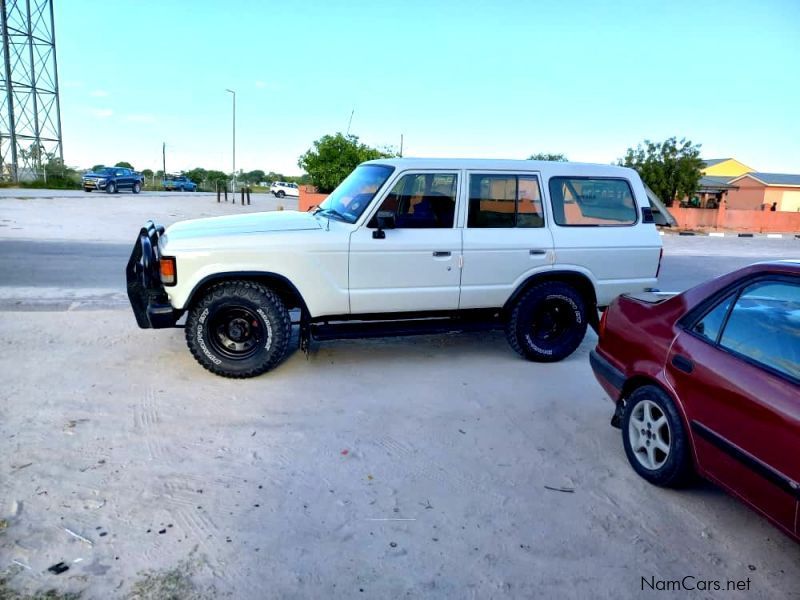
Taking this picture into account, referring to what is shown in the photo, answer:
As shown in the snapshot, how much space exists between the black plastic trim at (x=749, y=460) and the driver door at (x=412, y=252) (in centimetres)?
265

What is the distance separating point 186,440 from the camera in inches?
150

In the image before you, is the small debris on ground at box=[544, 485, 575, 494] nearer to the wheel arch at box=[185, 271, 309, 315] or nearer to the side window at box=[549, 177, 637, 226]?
the wheel arch at box=[185, 271, 309, 315]

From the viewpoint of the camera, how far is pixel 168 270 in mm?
4641

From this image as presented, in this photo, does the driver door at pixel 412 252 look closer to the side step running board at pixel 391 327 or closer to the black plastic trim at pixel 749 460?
the side step running board at pixel 391 327

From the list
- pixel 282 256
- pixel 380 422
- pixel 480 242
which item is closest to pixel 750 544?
pixel 380 422

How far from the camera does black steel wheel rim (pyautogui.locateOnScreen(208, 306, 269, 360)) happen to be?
16.0 ft

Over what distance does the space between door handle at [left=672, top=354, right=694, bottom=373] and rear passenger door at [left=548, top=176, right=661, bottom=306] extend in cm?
239

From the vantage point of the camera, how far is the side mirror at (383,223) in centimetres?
483

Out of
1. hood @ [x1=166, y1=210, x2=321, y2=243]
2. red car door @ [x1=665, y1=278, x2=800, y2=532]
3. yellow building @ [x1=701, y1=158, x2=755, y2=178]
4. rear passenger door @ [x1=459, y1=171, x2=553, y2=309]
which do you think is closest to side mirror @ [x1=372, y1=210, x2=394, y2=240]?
hood @ [x1=166, y1=210, x2=321, y2=243]

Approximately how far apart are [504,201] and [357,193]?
55.7 inches

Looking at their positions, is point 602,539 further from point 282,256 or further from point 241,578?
point 282,256

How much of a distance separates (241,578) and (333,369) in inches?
110

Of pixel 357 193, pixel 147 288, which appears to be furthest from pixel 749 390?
pixel 147 288

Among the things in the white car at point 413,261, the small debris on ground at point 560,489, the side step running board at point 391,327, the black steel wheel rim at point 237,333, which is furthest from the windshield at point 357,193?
the small debris on ground at point 560,489
